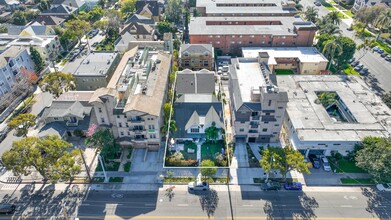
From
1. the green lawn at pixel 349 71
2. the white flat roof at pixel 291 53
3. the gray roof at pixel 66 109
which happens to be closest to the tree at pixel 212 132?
the gray roof at pixel 66 109

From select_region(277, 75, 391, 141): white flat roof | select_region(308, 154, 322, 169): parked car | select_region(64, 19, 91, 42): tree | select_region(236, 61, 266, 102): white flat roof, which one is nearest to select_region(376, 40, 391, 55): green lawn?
select_region(277, 75, 391, 141): white flat roof

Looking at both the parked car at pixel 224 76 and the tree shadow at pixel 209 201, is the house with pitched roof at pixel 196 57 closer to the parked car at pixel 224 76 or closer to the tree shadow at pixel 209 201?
the parked car at pixel 224 76

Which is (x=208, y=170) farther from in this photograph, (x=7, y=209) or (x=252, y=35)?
(x=252, y=35)

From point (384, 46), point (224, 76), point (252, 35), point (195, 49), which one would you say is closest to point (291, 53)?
point (252, 35)

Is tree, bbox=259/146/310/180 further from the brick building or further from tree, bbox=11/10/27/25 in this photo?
tree, bbox=11/10/27/25

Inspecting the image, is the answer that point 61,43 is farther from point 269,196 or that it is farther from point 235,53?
point 269,196

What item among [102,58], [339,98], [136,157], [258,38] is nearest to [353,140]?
[339,98]
